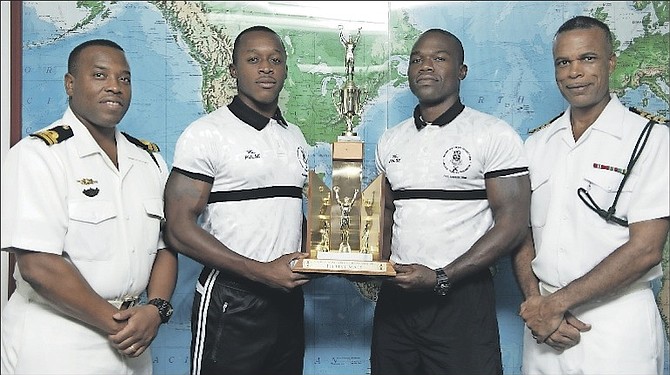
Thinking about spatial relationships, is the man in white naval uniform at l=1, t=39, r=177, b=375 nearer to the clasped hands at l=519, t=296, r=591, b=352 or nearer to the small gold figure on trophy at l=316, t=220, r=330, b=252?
the small gold figure on trophy at l=316, t=220, r=330, b=252

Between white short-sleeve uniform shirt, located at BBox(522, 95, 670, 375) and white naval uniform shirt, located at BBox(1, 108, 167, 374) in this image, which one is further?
white short-sleeve uniform shirt, located at BBox(522, 95, 670, 375)

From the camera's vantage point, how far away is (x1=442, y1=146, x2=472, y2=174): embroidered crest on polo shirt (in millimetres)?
2303

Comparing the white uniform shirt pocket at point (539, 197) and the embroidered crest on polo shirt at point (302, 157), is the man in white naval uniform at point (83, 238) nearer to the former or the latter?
the embroidered crest on polo shirt at point (302, 157)

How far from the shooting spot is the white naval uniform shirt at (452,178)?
2.29 meters

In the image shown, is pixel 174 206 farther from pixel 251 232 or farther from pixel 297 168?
pixel 297 168

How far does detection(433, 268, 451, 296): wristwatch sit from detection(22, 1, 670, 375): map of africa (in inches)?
26.7

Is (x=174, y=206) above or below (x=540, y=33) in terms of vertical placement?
below

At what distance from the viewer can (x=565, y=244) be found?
2.09 meters

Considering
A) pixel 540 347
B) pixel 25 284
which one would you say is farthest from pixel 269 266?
pixel 540 347

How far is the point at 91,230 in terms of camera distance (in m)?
1.88

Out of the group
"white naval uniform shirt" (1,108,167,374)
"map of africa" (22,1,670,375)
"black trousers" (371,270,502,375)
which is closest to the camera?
"white naval uniform shirt" (1,108,167,374)

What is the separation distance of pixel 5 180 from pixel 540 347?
5.69 feet

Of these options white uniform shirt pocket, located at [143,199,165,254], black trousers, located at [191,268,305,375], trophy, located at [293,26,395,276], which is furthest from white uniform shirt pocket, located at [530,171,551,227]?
white uniform shirt pocket, located at [143,199,165,254]

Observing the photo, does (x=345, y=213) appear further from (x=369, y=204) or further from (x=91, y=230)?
(x=91, y=230)
